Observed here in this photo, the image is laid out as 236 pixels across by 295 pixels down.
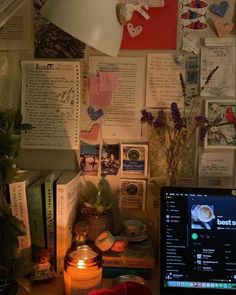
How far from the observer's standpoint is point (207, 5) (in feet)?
3.83

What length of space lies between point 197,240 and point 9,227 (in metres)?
0.49

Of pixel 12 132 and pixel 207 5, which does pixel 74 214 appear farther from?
pixel 207 5

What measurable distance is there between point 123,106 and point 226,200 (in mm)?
418

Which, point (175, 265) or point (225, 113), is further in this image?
point (225, 113)

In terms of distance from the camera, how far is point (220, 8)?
3.82ft

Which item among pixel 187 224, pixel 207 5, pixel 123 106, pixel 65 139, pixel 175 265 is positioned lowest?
pixel 175 265

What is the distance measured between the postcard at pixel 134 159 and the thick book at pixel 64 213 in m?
0.17

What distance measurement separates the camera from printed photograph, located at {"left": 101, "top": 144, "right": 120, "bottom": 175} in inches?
49.1

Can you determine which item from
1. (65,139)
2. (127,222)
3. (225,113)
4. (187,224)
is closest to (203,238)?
(187,224)

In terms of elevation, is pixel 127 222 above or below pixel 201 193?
below

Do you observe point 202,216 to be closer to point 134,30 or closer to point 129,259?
point 129,259

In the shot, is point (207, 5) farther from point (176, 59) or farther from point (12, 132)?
point (12, 132)

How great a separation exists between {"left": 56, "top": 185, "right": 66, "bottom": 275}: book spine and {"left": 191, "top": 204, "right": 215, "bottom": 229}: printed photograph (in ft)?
1.17

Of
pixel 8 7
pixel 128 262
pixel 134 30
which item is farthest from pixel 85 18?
pixel 128 262
